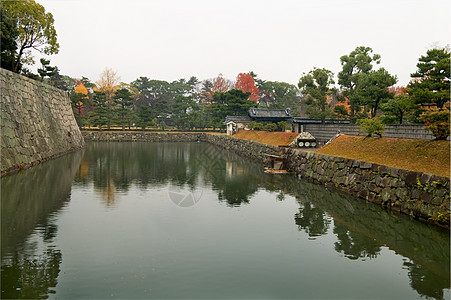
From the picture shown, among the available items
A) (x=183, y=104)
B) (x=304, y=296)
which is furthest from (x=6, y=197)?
(x=183, y=104)

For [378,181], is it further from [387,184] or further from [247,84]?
[247,84]

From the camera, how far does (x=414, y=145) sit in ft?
51.1

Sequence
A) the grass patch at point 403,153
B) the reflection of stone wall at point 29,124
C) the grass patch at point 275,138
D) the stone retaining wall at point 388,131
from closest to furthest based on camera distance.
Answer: the grass patch at point 403,153, the stone retaining wall at point 388,131, the reflection of stone wall at point 29,124, the grass patch at point 275,138

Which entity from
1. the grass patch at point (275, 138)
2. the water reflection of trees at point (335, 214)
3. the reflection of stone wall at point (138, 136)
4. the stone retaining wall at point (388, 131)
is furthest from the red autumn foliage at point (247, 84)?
the water reflection of trees at point (335, 214)

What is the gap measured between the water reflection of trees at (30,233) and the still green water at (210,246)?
32 millimetres

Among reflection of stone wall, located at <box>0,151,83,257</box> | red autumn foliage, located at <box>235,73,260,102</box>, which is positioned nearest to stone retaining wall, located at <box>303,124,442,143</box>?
reflection of stone wall, located at <box>0,151,83,257</box>

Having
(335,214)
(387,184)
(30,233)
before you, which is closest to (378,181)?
(387,184)

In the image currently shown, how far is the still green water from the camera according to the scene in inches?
282

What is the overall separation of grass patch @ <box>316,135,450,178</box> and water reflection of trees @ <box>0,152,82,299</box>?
12.4 metres

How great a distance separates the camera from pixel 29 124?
25594 mm

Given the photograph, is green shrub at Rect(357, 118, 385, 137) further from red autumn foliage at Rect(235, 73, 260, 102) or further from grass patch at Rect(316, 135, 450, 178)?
red autumn foliage at Rect(235, 73, 260, 102)

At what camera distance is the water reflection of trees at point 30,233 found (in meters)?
7.05

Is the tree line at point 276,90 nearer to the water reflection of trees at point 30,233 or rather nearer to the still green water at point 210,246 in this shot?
the still green water at point 210,246

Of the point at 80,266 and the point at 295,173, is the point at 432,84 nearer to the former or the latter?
the point at 295,173
